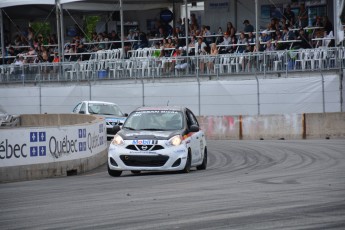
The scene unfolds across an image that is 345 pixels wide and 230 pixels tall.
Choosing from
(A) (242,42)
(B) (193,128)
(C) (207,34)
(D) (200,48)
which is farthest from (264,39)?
(B) (193,128)

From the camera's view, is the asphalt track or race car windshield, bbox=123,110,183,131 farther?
race car windshield, bbox=123,110,183,131

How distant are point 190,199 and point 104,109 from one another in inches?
878

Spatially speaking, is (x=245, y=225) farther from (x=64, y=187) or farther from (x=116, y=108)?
(x=116, y=108)

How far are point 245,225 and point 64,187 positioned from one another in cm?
660

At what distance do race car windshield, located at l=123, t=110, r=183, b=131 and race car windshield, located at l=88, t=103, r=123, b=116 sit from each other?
1484 centimetres

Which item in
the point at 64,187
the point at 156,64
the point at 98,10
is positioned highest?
the point at 98,10

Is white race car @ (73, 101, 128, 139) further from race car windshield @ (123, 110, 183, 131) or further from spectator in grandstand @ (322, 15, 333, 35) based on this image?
race car windshield @ (123, 110, 183, 131)

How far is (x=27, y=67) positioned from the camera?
136ft

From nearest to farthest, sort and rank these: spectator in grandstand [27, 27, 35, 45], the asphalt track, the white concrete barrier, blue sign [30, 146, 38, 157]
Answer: the asphalt track → the white concrete barrier → blue sign [30, 146, 38, 157] → spectator in grandstand [27, 27, 35, 45]

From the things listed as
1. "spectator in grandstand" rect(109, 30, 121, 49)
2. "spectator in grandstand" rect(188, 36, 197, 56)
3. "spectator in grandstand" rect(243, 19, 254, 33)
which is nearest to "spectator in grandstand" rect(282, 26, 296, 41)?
"spectator in grandstand" rect(243, 19, 254, 33)

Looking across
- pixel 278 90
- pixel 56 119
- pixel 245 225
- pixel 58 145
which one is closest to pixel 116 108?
pixel 56 119

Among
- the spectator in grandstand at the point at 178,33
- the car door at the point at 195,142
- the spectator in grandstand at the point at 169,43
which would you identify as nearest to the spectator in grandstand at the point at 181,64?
the spectator in grandstand at the point at 169,43

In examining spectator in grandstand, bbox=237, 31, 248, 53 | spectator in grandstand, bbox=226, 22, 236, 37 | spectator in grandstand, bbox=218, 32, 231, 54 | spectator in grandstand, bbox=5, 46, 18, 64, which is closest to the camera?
spectator in grandstand, bbox=237, 31, 248, 53

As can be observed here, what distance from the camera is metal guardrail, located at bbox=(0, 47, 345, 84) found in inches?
1348
